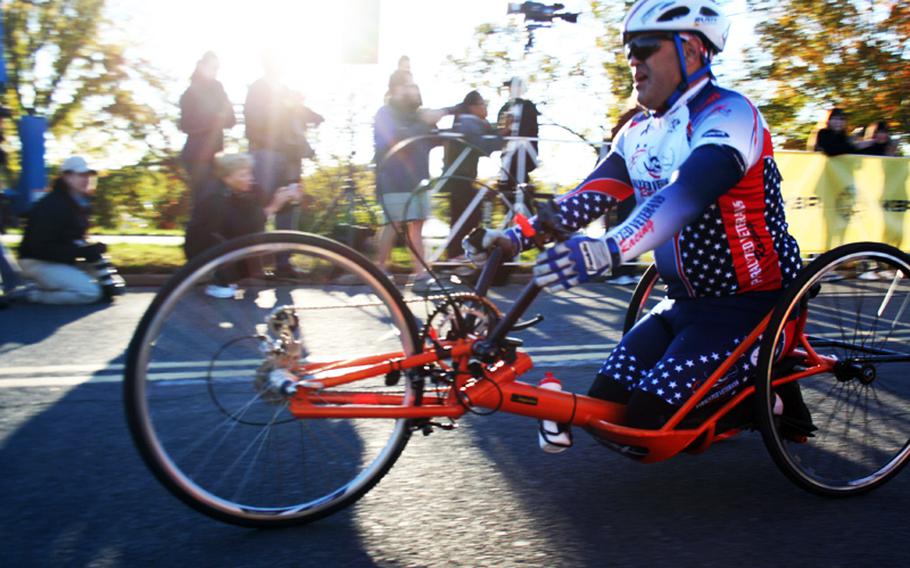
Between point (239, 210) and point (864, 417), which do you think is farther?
point (239, 210)

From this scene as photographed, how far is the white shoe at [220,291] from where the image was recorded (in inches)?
109

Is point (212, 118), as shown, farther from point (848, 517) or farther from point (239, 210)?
point (848, 517)

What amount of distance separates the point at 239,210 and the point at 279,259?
443 centimetres

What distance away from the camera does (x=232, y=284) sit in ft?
9.11

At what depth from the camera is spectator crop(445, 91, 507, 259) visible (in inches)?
265

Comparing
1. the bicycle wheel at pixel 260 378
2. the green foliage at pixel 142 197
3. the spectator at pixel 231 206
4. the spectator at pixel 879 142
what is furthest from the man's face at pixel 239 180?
the spectator at pixel 879 142

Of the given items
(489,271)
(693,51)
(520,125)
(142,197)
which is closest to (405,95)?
(520,125)

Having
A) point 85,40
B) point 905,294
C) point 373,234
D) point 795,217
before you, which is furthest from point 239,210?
point 85,40

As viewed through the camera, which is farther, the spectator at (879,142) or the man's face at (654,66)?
the spectator at (879,142)

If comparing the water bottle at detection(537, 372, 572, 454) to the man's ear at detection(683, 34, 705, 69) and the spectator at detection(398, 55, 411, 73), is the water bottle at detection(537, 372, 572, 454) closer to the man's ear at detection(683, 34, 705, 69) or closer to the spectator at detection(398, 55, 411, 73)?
the man's ear at detection(683, 34, 705, 69)

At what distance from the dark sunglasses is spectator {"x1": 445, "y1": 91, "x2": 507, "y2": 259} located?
265 centimetres

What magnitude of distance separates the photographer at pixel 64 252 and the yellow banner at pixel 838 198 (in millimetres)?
7158

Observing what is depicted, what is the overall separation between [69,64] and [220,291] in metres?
15.9

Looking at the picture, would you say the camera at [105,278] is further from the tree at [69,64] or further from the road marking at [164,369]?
the tree at [69,64]
